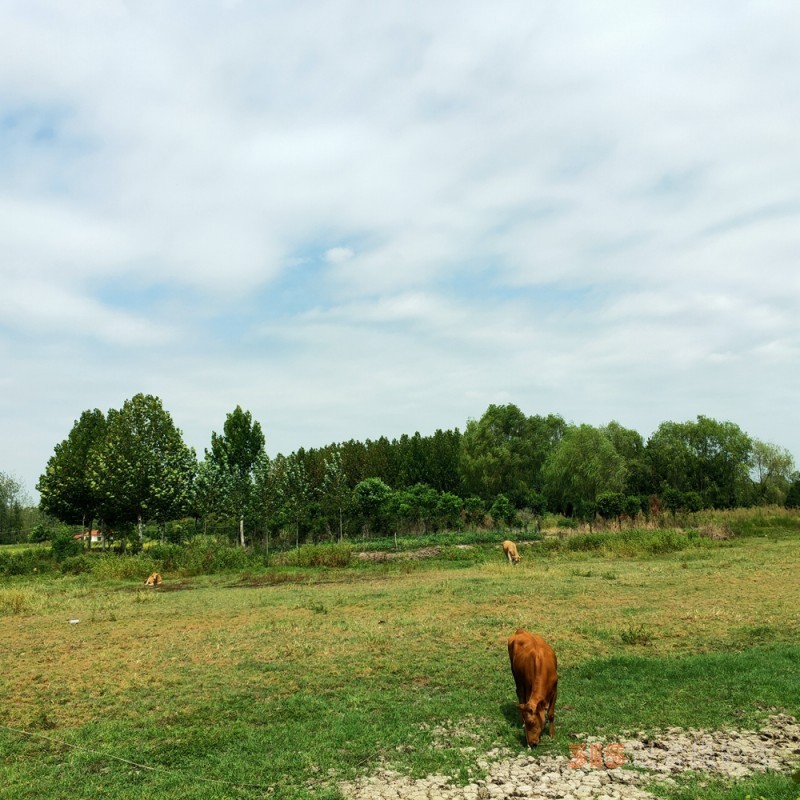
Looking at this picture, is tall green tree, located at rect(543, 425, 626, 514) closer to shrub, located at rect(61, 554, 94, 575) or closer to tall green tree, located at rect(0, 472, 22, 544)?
shrub, located at rect(61, 554, 94, 575)

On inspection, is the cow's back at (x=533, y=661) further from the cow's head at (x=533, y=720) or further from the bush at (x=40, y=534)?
the bush at (x=40, y=534)

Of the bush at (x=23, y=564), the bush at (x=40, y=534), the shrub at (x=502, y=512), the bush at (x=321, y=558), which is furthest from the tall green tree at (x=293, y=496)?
the bush at (x=40, y=534)

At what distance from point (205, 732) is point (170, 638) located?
20.2 ft

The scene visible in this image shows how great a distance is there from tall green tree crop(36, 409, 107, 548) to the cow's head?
38.8 meters

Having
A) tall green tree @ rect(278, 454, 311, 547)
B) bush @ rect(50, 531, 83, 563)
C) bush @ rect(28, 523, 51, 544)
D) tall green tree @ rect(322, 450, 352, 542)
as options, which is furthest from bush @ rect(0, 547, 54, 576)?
bush @ rect(28, 523, 51, 544)

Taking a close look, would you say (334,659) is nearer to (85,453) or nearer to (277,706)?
(277,706)

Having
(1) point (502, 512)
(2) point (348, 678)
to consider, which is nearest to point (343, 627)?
(2) point (348, 678)

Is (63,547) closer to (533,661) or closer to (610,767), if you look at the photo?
(533,661)

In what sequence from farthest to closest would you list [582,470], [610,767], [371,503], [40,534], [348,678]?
[40,534] < [582,470] < [371,503] < [348,678] < [610,767]

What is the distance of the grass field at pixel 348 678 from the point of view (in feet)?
23.7

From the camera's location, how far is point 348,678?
10.2 m

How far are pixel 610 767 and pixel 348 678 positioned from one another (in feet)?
15.0

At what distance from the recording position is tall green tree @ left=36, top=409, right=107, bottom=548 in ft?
139

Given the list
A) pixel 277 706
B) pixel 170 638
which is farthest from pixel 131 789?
pixel 170 638
